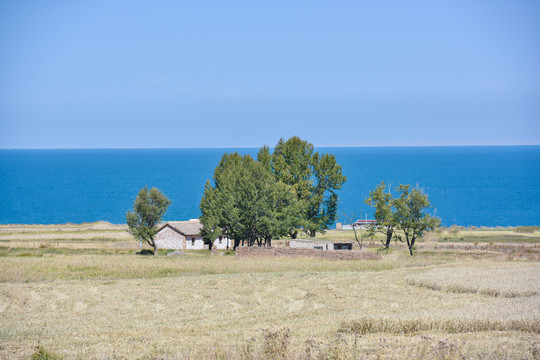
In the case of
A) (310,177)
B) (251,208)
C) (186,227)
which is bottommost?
(186,227)

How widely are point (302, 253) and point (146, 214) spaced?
20.9m

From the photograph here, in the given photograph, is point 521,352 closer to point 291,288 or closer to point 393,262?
point 291,288

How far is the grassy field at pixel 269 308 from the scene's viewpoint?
2097cm

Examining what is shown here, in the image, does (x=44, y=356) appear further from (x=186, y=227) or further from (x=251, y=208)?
(x=186, y=227)

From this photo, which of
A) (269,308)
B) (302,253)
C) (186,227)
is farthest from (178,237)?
Result: (269,308)

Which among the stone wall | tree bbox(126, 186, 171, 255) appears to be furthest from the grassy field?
tree bbox(126, 186, 171, 255)

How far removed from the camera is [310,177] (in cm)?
8844

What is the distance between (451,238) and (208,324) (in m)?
66.3

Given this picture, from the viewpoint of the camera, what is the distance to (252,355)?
19406mm

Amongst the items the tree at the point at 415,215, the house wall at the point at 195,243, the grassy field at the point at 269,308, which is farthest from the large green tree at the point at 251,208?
the grassy field at the point at 269,308

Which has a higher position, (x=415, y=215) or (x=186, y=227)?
(x=415, y=215)

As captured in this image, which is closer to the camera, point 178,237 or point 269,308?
point 269,308

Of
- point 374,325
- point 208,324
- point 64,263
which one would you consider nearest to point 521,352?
point 374,325

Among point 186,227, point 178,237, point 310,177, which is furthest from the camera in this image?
point 310,177
